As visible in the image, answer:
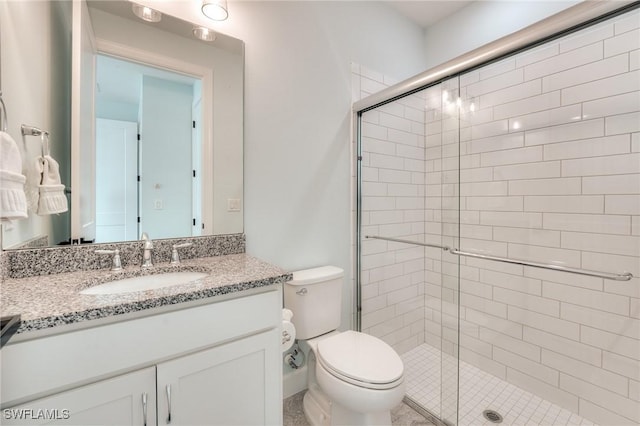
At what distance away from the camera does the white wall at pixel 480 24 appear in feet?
6.12

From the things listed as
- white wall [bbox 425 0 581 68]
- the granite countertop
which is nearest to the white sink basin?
the granite countertop

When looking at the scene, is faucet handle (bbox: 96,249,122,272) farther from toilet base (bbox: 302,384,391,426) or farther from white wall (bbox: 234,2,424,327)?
toilet base (bbox: 302,384,391,426)

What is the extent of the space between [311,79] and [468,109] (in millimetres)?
1032

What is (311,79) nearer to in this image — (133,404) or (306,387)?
(133,404)

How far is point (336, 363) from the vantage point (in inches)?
50.8

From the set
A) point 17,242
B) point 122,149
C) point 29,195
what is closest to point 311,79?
point 122,149

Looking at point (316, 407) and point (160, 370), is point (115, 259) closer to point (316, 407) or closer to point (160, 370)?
point (160, 370)

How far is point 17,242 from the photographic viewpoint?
1.04m

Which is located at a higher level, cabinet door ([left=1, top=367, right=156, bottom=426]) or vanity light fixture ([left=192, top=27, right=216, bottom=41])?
vanity light fixture ([left=192, top=27, right=216, bottom=41])

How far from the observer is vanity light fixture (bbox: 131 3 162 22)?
1.28 metres

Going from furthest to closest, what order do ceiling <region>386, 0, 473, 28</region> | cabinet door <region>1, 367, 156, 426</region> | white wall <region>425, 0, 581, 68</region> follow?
ceiling <region>386, 0, 473, 28</region>, white wall <region>425, 0, 581, 68</region>, cabinet door <region>1, 367, 156, 426</region>

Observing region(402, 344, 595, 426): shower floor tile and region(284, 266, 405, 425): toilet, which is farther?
region(402, 344, 595, 426): shower floor tile

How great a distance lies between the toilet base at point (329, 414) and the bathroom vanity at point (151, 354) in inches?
14.8

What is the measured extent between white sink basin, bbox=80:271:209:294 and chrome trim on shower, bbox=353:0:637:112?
1500mm
